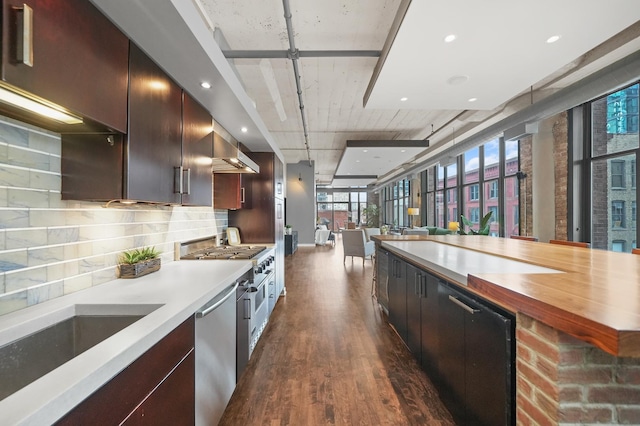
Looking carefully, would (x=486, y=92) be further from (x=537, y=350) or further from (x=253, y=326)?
(x=253, y=326)

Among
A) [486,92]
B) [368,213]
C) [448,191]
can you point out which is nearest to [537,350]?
[486,92]

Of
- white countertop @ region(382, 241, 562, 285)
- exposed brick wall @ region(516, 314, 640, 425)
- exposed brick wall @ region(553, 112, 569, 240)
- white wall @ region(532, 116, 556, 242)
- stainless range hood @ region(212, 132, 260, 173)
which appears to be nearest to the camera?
exposed brick wall @ region(516, 314, 640, 425)

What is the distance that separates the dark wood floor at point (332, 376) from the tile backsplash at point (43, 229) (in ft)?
4.09

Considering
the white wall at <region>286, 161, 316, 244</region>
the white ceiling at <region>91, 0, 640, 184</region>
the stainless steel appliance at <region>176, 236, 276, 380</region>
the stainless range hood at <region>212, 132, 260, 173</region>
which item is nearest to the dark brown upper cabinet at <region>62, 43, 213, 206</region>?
the white ceiling at <region>91, 0, 640, 184</region>

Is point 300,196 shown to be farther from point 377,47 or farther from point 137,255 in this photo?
point 137,255

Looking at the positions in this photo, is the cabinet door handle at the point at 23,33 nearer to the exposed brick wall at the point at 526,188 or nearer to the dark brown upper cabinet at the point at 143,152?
the dark brown upper cabinet at the point at 143,152

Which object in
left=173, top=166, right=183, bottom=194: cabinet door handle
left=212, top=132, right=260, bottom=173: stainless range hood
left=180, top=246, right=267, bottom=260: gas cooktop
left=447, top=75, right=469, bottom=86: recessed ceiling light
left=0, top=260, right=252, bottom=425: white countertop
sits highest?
left=447, top=75, right=469, bottom=86: recessed ceiling light

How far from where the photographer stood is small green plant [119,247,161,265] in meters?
1.68

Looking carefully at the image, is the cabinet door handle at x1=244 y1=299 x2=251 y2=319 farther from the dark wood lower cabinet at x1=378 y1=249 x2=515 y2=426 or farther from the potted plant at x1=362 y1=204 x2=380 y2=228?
the potted plant at x1=362 y1=204 x2=380 y2=228

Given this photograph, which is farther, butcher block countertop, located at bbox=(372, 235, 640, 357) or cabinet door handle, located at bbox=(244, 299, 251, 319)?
cabinet door handle, located at bbox=(244, 299, 251, 319)

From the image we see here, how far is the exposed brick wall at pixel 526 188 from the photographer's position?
17.3 ft

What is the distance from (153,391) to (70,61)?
124 cm

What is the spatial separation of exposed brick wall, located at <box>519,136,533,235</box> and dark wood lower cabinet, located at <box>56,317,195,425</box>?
6.16 metres

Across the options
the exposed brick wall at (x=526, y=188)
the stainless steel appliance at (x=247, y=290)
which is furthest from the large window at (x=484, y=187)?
the stainless steel appliance at (x=247, y=290)
